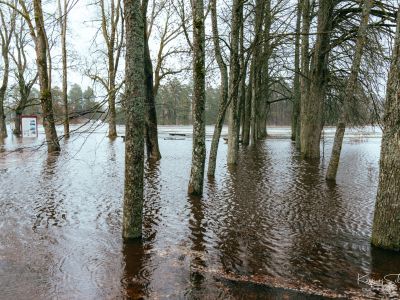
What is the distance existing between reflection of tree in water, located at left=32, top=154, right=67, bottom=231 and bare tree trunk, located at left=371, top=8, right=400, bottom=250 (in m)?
5.44

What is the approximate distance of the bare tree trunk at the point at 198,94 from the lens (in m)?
8.37

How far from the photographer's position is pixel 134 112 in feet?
18.7

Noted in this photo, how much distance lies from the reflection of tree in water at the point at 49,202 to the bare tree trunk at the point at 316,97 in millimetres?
10851

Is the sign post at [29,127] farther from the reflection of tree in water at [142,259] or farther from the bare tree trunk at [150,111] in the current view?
the reflection of tree in water at [142,259]

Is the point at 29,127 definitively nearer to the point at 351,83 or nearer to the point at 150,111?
the point at 150,111

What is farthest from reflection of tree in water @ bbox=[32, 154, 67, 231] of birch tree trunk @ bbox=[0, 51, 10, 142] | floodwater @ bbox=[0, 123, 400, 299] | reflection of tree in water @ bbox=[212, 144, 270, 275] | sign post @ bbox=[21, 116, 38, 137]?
birch tree trunk @ bbox=[0, 51, 10, 142]

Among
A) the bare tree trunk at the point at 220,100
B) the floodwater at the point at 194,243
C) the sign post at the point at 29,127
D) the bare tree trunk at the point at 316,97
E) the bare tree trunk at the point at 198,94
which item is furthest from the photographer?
the sign post at the point at 29,127

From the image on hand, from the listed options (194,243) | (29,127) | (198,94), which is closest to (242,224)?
(194,243)

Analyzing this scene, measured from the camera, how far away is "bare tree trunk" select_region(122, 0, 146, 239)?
5.57m

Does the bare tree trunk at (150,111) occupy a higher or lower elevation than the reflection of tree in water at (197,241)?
higher

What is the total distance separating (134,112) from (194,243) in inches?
89.7

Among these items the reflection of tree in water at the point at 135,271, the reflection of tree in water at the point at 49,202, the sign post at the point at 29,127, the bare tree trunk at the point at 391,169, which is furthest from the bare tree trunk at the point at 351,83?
the sign post at the point at 29,127

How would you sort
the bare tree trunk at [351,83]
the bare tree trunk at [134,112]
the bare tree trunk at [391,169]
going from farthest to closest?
1. the bare tree trunk at [351,83]
2. the bare tree trunk at [134,112]
3. the bare tree trunk at [391,169]

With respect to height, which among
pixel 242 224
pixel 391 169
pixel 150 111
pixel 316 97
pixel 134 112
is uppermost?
pixel 316 97
